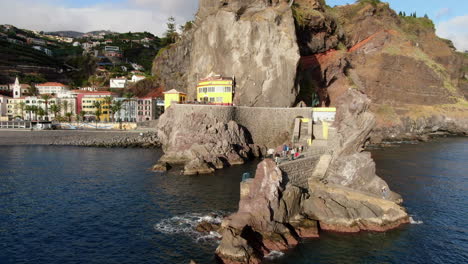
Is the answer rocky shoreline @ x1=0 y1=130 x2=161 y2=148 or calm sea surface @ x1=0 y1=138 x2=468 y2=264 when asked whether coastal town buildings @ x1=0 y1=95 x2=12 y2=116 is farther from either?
calm sea surface @ x1=0 y1=138 x2=468 y2=264

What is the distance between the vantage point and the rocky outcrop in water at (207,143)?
50.9 m

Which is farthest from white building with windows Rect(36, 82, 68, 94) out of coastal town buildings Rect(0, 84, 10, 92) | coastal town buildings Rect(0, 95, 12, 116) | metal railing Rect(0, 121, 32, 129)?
metal railing Rect(0, 121, 32, 129)

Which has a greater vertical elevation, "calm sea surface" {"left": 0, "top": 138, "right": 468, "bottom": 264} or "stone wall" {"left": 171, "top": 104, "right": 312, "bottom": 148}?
"stone wall" {"left": 171, "top": 104, "right": 312, "bottom": 148}

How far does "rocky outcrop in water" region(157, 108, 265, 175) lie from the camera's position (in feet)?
167

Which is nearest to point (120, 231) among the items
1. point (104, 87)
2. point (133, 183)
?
point (133, 183)

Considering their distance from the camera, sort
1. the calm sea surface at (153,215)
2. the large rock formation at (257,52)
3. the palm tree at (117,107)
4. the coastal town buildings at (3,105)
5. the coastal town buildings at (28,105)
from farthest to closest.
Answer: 1. the coastal town buildings at (3,105)
2. the coastal town buildings at (28,105)
3. the palm tree at (117,107)
4. the large rock formation at (257,52)
5. the calm sea surface at (153,215)

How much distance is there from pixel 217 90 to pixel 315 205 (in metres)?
40.2

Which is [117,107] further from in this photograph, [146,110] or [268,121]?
[268,121]

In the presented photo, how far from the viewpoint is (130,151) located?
6444 centimetres

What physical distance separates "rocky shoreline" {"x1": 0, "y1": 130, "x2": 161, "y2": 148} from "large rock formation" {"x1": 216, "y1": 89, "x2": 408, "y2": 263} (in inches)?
1742

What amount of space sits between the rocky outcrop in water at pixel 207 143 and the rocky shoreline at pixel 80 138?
16.8m

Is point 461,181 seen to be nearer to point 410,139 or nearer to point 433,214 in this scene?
point 433,214

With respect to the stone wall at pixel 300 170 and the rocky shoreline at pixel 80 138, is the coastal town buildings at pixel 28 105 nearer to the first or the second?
the rocky shoreline at pixel 80 138

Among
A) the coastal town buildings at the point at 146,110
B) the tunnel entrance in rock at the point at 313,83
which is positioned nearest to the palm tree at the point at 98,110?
the coastal town buildings at the point at 146,110
